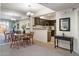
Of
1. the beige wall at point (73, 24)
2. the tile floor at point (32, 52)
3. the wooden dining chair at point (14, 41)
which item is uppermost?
the beige wall at point (73, 24)

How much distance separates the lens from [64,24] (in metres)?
5.06

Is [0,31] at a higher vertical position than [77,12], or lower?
lower

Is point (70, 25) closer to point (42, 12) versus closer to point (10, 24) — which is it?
point (42, 12)

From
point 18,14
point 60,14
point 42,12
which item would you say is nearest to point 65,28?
point 60,14

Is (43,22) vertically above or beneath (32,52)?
above

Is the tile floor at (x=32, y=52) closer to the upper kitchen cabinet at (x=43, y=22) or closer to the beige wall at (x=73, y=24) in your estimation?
the beige wall at (x=73, y=24)

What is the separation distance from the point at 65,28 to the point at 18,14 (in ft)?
8.34

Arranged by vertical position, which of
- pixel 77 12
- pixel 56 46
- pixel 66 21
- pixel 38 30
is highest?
pixel 77 12

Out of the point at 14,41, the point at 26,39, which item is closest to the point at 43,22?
the point at 26,39

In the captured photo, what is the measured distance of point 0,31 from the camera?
11.0 feet

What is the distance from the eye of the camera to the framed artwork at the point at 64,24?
4843mm

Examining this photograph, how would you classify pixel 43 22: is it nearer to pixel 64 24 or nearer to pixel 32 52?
pixel 64 24

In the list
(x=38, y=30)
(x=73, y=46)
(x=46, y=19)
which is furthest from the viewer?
(x=46, y=19)

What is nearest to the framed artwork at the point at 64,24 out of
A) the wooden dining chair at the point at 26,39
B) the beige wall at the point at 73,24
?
the beige wall at the point at 73,24
